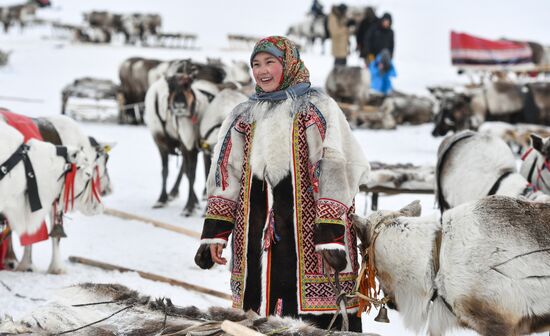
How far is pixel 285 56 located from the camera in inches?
111

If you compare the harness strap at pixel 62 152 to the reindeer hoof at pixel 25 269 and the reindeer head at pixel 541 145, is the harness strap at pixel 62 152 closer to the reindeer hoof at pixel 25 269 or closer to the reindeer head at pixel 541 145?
the reindeer hoof at pixel 25 269

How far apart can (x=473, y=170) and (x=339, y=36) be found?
1363cm

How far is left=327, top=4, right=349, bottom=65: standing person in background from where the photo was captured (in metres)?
18.3

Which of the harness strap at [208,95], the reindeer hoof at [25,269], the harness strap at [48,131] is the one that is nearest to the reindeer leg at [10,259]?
the reindeer hoof at [25,269]

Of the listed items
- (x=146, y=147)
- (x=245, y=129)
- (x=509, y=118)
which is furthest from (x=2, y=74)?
(x=245, y=129)

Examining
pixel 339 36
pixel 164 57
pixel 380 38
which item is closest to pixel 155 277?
pixel 380 38

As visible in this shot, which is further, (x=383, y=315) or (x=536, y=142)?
(x=536, y=142)

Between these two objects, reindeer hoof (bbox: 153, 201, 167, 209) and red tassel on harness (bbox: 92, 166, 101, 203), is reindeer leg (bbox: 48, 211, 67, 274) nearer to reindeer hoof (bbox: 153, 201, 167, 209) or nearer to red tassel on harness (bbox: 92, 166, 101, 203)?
red tassel on harness (bbox: 92, 166, 101, 203)

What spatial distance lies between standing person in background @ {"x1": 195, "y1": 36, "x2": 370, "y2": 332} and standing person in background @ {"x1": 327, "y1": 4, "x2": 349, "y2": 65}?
15724mm

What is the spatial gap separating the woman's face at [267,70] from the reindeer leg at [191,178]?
4876mm

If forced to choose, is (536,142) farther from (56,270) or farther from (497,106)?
(497,106)

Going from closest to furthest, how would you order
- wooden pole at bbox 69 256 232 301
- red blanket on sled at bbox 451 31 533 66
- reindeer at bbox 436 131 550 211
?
wooden pole at bbox 69 256 232 301, reindeer at bbox 436 131 550 211, red blanket on sled at bbox 451 31 533 66

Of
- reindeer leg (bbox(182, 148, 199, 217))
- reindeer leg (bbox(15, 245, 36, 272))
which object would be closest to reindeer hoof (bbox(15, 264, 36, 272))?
reindeer leg (bbox(15, 245, 36, 272))

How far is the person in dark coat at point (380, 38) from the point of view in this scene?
16719 mm
